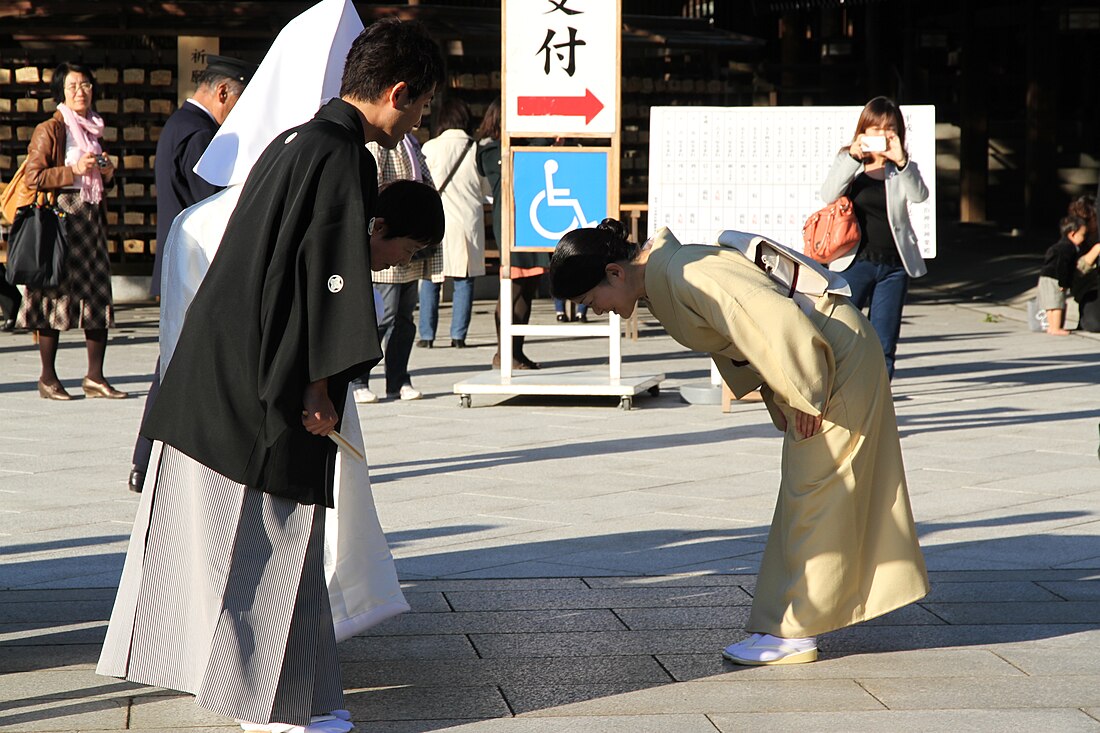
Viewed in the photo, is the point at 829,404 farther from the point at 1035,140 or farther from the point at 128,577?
the point at 1035,140

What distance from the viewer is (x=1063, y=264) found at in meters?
12.1

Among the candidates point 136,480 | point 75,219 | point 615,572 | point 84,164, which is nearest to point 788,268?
point 615,572

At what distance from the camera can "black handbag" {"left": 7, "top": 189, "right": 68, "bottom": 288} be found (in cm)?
825

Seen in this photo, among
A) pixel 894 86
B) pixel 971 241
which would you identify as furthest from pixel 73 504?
pixel 894 86

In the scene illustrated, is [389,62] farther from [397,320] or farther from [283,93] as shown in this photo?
[397,320]

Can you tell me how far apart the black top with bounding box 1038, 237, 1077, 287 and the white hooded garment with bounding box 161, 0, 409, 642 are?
30.7ft

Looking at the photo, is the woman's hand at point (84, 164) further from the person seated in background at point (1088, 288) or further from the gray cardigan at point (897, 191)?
the person seated in background at point (1088, 288)

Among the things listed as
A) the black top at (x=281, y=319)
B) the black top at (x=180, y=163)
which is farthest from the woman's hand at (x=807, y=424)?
the black top at (x=180, y=163)

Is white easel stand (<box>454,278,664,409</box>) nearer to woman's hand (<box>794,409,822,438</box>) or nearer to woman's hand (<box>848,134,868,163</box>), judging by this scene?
woman's hand (<box>848,134,868,163</box>)

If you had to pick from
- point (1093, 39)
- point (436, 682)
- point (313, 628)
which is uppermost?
point (1093, 39)

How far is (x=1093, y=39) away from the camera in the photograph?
75.2 ft

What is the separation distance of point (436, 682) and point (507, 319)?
5.15 m

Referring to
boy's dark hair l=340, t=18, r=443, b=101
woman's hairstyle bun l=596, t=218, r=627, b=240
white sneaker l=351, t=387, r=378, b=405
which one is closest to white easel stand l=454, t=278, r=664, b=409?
white sneaker l=351, t=387, r=378, b=405

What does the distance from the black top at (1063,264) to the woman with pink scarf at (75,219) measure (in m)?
7.57
